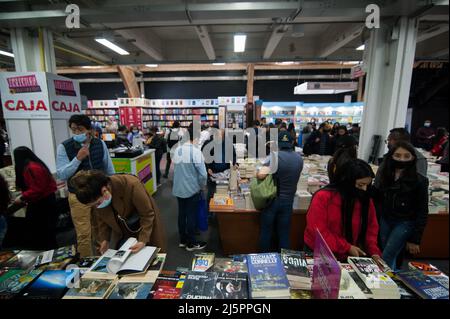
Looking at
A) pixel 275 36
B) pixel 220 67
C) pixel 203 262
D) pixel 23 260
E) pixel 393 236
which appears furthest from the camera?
pixel 220 67

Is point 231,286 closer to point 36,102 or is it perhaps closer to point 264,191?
point 264,191

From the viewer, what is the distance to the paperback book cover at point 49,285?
3.42 feet

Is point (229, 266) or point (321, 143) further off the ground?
point (321, 143)

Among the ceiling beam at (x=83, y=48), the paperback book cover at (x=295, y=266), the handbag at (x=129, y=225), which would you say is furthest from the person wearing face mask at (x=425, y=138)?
the ceiling beam at (x=83, y=48)

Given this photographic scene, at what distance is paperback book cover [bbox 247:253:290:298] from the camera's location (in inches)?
37.8

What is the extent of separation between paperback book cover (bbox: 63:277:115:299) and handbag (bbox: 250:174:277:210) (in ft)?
5.13

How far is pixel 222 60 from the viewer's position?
667 centimetres

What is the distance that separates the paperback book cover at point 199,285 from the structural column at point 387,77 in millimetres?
4074

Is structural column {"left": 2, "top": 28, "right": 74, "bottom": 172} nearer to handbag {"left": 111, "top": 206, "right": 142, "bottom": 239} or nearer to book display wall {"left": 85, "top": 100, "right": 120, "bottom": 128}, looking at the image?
handbag {"left": 111, "top": 206, "right": 142, "bottom": 239}

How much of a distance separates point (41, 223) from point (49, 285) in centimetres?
185

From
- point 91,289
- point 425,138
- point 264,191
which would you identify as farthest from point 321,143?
point 91,289

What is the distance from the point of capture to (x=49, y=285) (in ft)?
3.64
